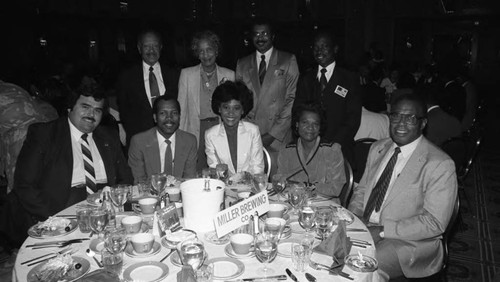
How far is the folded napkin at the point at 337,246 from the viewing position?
176 centimetres

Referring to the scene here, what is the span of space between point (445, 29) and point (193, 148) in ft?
39.2

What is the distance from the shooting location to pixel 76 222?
2.13 m

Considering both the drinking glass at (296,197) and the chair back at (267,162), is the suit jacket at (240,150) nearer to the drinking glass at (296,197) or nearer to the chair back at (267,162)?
the chair back at (267,162)

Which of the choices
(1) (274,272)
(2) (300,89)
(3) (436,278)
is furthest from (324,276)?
(2) (300,89)

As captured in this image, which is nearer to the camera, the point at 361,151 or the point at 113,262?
the point at 113,262

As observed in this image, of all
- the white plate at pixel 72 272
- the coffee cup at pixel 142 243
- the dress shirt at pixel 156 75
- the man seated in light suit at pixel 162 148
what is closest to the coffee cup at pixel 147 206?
the coffee cup at pixel 142 243

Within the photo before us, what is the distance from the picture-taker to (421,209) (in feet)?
8.11

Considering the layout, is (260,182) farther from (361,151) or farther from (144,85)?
(144,85)

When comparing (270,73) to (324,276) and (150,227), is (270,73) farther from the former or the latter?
(324,276)

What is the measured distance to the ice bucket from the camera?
1.98 metres

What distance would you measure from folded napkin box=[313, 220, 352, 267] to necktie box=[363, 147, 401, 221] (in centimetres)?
87

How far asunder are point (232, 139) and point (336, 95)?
1164mm

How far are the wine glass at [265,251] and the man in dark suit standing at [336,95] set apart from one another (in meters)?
2.38

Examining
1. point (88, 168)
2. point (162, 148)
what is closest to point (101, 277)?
point (88, 168)
